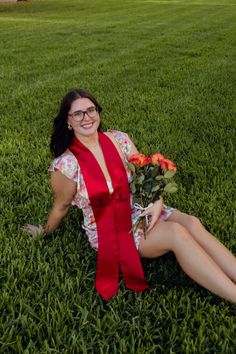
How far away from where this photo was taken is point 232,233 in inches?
162

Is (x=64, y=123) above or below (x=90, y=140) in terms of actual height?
above

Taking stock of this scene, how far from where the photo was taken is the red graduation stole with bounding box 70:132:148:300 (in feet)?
11.4

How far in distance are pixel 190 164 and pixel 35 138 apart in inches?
83.6

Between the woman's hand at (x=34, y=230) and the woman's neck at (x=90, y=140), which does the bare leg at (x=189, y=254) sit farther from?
the woman's hand at (x=34, y=230)

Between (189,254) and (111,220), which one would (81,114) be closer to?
(111,220)

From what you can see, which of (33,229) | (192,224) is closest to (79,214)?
(33,229)

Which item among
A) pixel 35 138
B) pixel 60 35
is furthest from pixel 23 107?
pixel 60 35

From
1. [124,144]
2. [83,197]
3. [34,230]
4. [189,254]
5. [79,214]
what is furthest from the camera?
[79,214]

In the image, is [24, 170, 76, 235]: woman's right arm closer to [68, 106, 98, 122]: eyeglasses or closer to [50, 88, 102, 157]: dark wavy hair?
[50, 88, 102, 157]: dark wavy hair

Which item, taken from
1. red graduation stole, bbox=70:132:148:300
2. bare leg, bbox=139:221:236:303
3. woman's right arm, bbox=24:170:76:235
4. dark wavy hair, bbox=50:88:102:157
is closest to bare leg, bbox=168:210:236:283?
bare leg, bbox=139:221:236:303

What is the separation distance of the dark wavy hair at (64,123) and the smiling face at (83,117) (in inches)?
1.4

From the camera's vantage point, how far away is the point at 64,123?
375 centimetres

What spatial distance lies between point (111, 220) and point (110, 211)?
0.07 m

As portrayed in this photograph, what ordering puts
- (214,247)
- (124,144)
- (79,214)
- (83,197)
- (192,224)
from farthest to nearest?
(79,214) < (124,144) < (83,197) < (192,224) < (214,247)
